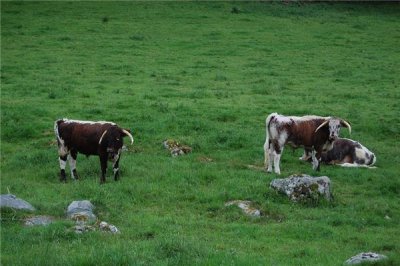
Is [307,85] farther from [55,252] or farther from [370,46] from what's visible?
[55,252]

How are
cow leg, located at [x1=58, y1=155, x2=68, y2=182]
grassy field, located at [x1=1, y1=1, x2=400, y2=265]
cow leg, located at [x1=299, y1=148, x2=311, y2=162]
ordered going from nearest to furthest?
grassy field, located at [x1=1, y1=1, x2=400, y2=265], cow leg, located at [x1=58, y1=155, x2=68, y2=182], cow leg, located at [x1=299, y1=148, x2=311, y2=162]

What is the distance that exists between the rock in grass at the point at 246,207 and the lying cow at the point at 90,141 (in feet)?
12.5

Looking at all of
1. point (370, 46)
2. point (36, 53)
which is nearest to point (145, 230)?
point (36, 53)

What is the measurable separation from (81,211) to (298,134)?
7.79 m

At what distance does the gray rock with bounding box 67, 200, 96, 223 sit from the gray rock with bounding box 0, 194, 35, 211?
95 cm

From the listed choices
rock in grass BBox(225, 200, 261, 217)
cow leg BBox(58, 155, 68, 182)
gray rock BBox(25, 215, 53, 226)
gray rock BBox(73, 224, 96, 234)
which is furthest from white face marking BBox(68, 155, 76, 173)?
gray rock BBox(73, 224, 96, 234)

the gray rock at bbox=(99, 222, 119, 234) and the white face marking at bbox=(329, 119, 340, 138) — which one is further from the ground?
the white face marking at bbox=(329, 119, 340, 138)

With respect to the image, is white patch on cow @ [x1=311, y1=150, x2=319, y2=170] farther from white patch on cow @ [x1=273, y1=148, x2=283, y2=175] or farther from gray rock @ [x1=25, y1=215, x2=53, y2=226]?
gray rock @ [x1=25, y1=215, x2=53, y2=226]

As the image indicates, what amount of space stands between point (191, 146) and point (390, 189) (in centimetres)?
680

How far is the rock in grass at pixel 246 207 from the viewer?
14.7m

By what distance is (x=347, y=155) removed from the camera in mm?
20328

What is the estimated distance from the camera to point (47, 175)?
1808cm

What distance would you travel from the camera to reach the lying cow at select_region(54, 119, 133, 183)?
17281 millimetres

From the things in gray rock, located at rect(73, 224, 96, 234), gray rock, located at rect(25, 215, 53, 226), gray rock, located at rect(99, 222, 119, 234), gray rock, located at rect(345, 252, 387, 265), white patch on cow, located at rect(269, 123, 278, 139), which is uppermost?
gray rock, located at rect(345, 252, 387, 265)
